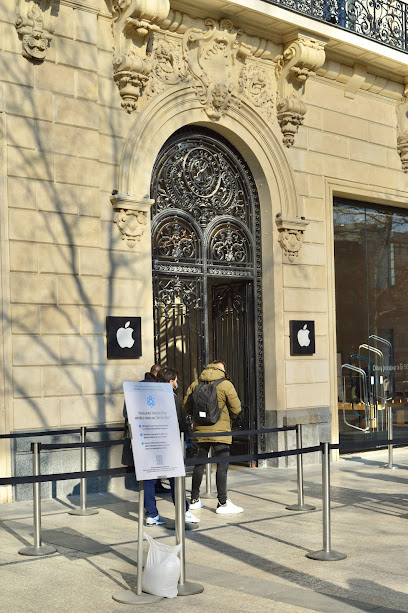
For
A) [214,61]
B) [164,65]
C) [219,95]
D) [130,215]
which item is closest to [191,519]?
[130,215]

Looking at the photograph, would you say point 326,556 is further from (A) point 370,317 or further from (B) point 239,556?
(A) point 370,317

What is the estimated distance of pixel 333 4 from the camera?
46.9 feet

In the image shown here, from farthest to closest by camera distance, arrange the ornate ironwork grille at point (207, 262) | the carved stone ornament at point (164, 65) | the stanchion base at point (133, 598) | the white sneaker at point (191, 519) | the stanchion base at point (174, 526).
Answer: the ornate ironwork grille at point (207, 262), the carved stone ornament at point (164, 65), the white sneaker at point (191, 519), the stanchion base at point (174, 526), the stanchion base at point (133, 598)

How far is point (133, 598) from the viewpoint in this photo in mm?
6121

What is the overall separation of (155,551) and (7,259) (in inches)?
205

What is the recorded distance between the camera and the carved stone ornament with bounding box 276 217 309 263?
13734 mm

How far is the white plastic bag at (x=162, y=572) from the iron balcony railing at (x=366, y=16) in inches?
373

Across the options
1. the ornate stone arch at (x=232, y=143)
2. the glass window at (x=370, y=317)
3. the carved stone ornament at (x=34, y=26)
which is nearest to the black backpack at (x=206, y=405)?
the ornate stone arch at (x=232, y=143)

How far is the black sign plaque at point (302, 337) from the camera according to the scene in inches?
541

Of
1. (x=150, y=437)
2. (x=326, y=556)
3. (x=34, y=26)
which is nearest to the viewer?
(x=150, y=437)

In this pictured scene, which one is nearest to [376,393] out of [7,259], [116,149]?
[116,149]

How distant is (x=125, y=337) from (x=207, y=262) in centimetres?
224

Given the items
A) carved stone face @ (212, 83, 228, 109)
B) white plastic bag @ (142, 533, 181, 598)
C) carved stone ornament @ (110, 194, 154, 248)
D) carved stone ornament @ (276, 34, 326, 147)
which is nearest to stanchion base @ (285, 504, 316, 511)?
white plastic bag @ (142, 533, 181, 598)

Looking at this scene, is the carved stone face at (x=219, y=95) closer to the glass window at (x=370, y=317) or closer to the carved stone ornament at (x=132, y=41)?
the carved stone ornament at (x=132, y=41)
